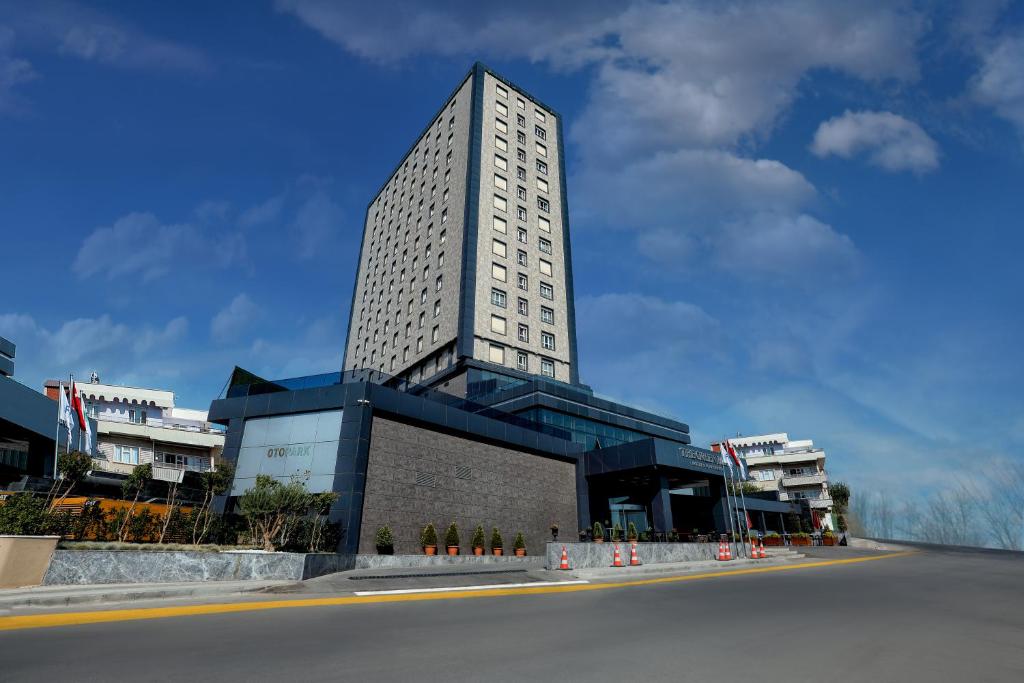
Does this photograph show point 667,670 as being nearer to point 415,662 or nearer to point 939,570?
point 415,662

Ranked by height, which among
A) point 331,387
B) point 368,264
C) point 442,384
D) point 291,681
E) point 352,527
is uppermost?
point 368,264

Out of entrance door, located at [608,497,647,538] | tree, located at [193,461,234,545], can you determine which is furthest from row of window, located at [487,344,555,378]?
tree, located at [193,461,234,545]

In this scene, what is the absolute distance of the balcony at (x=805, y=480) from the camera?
7694 cm

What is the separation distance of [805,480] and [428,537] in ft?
228

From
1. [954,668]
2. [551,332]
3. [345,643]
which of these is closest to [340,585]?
[345,643]

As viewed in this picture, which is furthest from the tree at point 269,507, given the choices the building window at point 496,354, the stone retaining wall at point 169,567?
the building window at point 496,354

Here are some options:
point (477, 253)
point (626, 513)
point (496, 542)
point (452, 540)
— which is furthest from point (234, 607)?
point (477, 253)

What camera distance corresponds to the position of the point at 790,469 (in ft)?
265

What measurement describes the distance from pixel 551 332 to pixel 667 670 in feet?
157

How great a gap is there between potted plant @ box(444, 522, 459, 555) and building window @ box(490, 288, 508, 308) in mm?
27770

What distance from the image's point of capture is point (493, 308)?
4988cm

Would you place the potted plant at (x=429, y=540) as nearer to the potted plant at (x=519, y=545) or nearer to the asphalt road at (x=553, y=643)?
the potted plant at (x=519, y=545)

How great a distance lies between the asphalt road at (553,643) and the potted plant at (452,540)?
41.6 ft

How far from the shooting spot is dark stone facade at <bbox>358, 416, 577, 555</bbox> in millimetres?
23812
